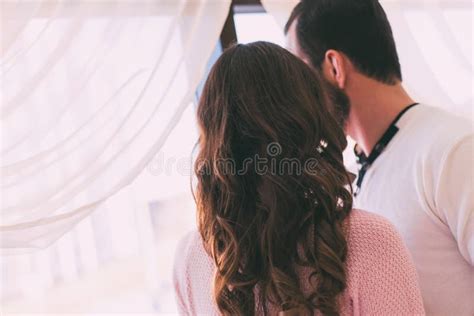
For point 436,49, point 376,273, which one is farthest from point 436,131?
point 436,49

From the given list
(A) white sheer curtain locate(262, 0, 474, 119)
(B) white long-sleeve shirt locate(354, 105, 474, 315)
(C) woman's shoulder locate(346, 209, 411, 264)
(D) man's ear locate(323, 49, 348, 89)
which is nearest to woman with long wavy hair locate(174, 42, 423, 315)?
(C) woman's shoulder locate(346, 209, 411, 264)

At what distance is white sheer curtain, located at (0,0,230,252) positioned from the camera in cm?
109

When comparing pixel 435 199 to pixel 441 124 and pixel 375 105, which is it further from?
pixel 375 105

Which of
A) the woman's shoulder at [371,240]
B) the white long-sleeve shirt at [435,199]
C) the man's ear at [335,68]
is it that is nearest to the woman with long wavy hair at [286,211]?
the woman's shoulder at [371,240]

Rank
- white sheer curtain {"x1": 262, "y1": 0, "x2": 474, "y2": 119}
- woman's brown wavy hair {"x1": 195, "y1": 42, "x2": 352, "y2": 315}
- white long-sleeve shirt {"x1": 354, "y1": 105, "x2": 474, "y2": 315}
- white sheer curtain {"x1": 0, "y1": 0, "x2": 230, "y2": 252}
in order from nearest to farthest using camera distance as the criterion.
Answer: woman's brown wavy hair {"x1": 195, "y1": 42, "x2": 352, "y2": 315}
white long-sleeve shirt {"x1": 354, "y1": 105, "x2": 474, "y2": 315}
white sheer curtain {"x1": 0, "y1": 0, "x2": 230, "y2": 252}
white sheer curtain {"x1": 262, "y1": 0, "x2": 474, "y2": 119}

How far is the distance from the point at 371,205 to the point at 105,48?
2.52 feet

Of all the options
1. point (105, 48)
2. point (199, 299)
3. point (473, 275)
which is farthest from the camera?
point (105, 48)

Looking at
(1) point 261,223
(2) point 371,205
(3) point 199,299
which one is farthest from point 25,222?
(2) point 371,205

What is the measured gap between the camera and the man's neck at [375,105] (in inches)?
46.2

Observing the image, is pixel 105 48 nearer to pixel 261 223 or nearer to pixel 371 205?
pixel 261 223

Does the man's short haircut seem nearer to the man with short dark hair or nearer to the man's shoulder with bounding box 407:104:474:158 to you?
the man with short dark hair

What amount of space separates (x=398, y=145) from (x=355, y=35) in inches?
11.5

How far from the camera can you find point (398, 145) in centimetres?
112

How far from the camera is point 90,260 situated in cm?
135
